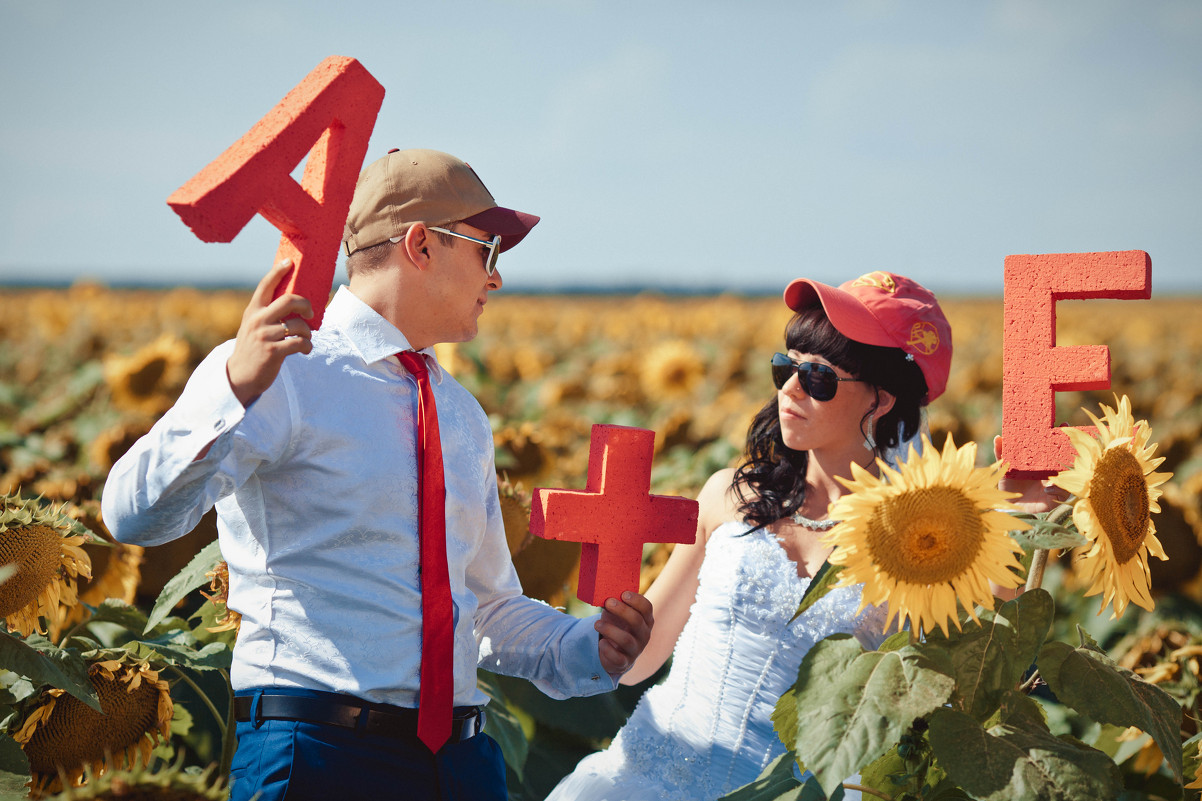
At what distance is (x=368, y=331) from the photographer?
6.20 ft

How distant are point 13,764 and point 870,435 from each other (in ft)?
6.67

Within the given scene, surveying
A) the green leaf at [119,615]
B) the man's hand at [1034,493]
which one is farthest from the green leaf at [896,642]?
the green leaf at [119,615]

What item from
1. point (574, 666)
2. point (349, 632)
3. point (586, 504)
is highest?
point (586, 504)

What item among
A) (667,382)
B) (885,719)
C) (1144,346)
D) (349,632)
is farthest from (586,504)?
(1144,346)

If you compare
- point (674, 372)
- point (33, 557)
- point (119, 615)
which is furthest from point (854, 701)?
point (674, 372)

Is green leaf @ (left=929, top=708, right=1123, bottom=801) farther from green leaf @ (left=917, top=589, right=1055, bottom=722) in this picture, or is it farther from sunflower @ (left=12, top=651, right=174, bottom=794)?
sunflower @ (left=12, top=651, right=174, bottom=794)

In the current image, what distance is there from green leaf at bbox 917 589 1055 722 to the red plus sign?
2.03 feet

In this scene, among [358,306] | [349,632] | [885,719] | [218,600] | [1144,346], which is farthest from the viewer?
[1144,346]

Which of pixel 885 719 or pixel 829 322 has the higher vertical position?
pixel 829 322

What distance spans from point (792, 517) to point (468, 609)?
1.06m

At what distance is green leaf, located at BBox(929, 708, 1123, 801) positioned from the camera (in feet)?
4.96

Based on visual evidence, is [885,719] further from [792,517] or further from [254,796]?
[792,517]

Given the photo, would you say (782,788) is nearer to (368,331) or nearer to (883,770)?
(883,770)

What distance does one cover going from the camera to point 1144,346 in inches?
638
